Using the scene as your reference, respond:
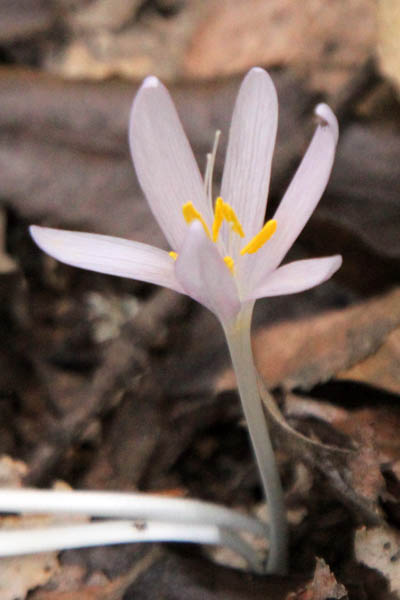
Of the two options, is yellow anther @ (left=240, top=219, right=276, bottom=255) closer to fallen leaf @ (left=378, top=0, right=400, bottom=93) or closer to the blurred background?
the blurred background

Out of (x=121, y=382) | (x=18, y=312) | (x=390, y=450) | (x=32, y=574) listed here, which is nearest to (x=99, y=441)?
(x=121, y=382)

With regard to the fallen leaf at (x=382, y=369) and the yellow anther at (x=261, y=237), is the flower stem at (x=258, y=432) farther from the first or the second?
the fallen leaf at (x=382, y=369)

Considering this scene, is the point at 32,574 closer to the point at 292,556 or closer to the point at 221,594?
the point at 221,594

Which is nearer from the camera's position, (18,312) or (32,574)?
(32,574)

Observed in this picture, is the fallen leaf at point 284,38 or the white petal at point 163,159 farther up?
the white petal at point 163,159

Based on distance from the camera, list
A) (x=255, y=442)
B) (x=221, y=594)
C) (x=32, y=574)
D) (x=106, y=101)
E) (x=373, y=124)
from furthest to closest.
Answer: (x=106, y=101)
(x=373, y=124)
(x=32, y=574)
(x=221, y=594)
(x=255, y=442)

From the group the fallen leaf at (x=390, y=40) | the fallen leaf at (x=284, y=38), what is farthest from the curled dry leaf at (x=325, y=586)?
the fallen leaf at (x=284, y=38)

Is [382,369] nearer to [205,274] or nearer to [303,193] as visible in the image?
[303,193]
